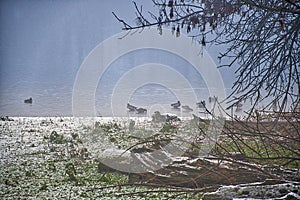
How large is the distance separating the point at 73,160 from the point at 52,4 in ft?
16.2

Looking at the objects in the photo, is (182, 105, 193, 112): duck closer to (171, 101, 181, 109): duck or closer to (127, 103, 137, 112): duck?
(171, 101, 181, 109): duck

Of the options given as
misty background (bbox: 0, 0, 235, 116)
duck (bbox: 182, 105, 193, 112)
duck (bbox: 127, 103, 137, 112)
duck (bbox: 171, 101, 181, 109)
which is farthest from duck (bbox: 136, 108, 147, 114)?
duck (bbox: 182, 105, 193, 112)

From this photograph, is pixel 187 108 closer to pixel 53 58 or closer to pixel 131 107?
pixel 131 107

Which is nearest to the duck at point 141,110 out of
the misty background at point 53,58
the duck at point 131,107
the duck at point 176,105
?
the duck at point 131,107

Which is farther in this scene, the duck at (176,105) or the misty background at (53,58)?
the duck at (176,105)

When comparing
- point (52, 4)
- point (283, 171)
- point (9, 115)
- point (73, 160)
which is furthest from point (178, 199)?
point (52, 4)

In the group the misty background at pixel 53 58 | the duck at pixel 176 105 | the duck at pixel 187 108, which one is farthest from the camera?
the duck at pixel 176 105

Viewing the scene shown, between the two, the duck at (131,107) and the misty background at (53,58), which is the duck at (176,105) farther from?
the duck at (131,107)

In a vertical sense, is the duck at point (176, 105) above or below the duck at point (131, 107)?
above

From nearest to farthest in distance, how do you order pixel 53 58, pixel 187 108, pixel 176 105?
pixel 187 108 → pixel 176 105 → pixel 53 58

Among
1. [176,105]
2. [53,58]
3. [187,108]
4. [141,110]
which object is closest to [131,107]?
[141,110]

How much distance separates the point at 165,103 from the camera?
7055mm

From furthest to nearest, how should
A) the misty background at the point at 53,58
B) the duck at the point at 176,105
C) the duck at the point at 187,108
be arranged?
1. the duck at the point at 176,105
2. the misty background at the point at 53,58
3. the duck at the point at 187,108

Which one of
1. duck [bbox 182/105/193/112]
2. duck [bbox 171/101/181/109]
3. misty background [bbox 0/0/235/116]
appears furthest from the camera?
duck [bbox 171/101/181/109]
